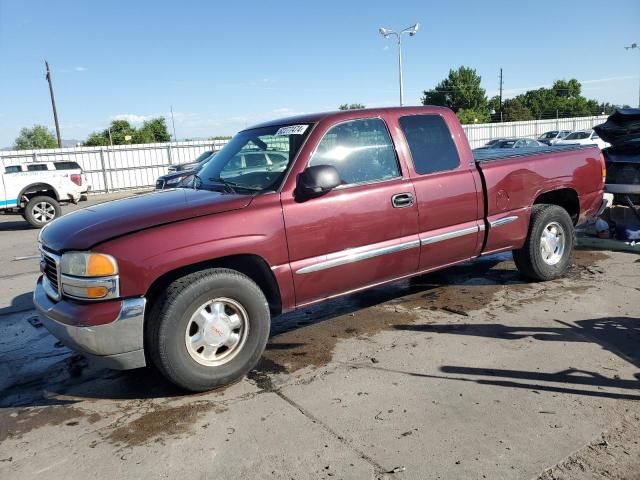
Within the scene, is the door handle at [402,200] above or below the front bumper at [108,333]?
above

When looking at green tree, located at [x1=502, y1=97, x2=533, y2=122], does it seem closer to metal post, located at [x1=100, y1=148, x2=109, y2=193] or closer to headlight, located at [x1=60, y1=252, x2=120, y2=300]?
metal post, located at [x1=100, y1=148, x2=109, y2=193]

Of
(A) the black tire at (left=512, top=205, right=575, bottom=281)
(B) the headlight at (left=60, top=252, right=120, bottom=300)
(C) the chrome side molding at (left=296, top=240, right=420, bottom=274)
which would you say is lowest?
(A) the black tire at (left=512, top=205, right=575, bottom=281)

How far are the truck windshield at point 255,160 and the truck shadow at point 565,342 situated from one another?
176 cm

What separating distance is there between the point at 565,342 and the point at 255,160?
2858mm

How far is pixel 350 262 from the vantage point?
4.03 m

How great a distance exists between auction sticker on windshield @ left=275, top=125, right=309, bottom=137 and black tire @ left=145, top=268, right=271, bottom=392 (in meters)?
1.27

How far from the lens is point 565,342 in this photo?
4.07 m

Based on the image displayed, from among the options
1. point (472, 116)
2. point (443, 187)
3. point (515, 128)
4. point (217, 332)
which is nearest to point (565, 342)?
point (443, 187)

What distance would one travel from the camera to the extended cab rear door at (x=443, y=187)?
4453 millimetres

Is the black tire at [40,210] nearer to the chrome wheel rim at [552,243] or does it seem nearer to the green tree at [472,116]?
the chrome wheel rim at [552,243]

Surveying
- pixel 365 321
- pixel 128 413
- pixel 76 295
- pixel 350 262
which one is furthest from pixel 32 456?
pixel 365 321

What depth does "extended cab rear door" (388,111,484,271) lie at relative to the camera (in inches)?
175

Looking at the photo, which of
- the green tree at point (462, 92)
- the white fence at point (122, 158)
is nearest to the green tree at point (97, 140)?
the white fence at point (122, 158)

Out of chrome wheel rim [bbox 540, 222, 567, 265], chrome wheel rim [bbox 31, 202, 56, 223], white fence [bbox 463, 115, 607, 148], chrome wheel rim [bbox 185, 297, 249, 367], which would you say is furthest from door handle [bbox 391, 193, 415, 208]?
white fence [bbox 463, 115, 607, 148]
